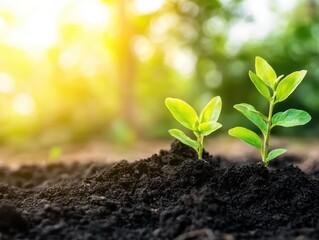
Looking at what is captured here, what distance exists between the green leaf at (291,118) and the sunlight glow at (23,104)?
1102cm

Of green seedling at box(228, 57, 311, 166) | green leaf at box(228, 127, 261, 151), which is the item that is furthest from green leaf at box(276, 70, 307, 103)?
green leaf at box(228, 127, 261, 151)

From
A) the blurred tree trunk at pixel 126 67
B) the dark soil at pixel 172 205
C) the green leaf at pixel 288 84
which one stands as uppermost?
the blurred tree trunk at pixel 126 67

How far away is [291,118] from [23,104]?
11.5 meters

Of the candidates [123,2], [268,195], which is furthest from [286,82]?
[123,2]

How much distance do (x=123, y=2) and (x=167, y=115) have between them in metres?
4.37

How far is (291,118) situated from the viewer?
255cm

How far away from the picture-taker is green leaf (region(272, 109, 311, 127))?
2.52 m

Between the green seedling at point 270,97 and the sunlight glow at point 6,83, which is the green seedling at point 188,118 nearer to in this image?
the green seedling at point 270,97

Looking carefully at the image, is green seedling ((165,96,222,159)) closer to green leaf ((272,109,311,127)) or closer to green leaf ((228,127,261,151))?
green leaf ((228,127,261,151))

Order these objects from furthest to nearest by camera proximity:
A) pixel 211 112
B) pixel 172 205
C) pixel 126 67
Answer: pixel 126 67 → pixel 211 112 → pixel 172 205

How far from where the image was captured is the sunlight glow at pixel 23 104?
12977 millimetres

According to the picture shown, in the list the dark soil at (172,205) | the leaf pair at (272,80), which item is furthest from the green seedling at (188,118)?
the leaf pair at (272,80)

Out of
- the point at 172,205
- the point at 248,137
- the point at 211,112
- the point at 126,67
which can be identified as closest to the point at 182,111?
the point at 211,112

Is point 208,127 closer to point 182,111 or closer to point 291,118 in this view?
point 182,111
